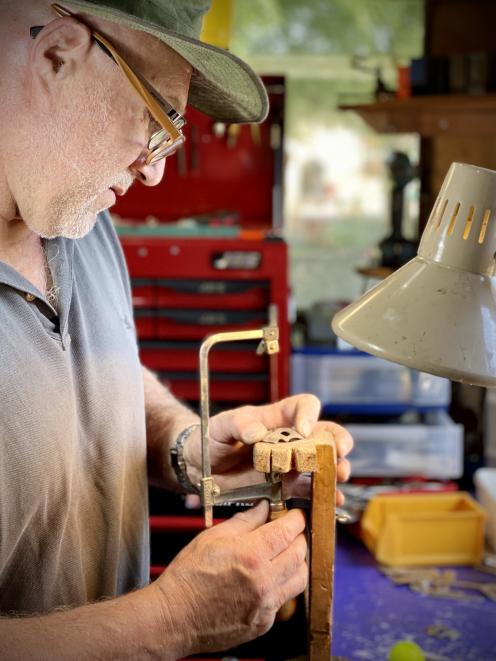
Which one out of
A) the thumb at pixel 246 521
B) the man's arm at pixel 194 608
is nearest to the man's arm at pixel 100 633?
the man's arm at pixel 194 608

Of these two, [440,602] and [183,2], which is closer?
[183,2]

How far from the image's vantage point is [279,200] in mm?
3736

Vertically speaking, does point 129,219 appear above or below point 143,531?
above

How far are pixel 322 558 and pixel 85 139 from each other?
0.72 m

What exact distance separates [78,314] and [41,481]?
308mm

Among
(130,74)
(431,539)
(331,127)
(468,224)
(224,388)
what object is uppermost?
(331,127)

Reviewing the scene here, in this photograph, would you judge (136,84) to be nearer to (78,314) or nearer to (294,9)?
(78,314)

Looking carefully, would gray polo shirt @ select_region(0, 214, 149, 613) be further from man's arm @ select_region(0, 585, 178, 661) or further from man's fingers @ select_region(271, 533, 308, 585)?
man's fingers @ select_region(271, 533, 308, 585)

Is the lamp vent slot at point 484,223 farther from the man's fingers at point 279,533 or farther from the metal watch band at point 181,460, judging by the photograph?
the metal watch band at point 181,460

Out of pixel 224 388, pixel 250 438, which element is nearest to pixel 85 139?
pixel 250 438

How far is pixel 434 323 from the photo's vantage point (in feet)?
3.24

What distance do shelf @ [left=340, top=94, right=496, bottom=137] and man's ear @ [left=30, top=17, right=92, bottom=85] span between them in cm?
225

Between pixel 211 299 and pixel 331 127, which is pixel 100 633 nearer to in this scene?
pixel 211 299

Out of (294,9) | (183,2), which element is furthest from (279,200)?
(183,2)
